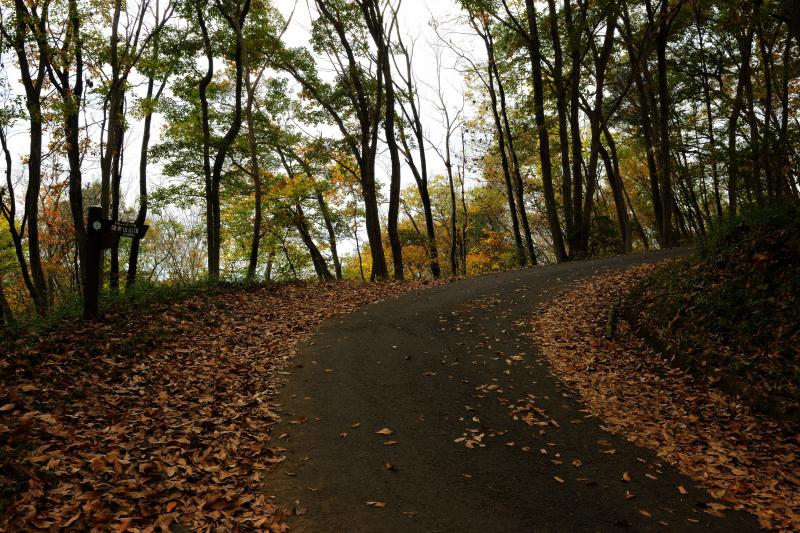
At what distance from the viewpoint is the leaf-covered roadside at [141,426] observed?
384 centimetres

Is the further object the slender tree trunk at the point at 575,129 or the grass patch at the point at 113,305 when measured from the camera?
the slender tree trunk at the point at 575,129

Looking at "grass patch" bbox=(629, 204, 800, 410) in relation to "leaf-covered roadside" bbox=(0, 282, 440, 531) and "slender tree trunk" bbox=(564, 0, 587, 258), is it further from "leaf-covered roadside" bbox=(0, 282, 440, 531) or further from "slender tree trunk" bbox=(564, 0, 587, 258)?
"slender tree trunk" bbox=(564, 0, 587, 258)

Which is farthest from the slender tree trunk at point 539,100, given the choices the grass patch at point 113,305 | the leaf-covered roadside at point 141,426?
the leaf-covered roadside at point 141,426

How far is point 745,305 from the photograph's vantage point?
704cm

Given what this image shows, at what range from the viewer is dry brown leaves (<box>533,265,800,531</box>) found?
14.5ft

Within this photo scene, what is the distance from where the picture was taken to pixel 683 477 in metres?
4.64

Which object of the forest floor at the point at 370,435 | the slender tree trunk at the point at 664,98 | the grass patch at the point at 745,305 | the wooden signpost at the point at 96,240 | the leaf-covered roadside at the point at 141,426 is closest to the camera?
the leaf-covered roadside at the point at 141,426

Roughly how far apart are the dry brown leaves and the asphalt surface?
9.5 inches

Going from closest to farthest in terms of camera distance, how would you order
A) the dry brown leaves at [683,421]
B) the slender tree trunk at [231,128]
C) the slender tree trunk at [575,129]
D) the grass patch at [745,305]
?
the dry brown leaves at [683,421]
the grass patch at [745,305]
the slender tree trunk at [231,128]
the slender tree trunk at [575,129]

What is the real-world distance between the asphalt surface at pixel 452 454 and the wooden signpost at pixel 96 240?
358 cm

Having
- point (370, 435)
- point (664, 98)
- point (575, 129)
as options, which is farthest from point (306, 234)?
point (370, 435)

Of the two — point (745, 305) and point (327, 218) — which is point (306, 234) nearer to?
point (327, 218)

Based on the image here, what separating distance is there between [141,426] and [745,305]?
337 inches

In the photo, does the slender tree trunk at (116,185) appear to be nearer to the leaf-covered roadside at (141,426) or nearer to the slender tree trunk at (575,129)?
the leaf-covered roadside at (141,426)
